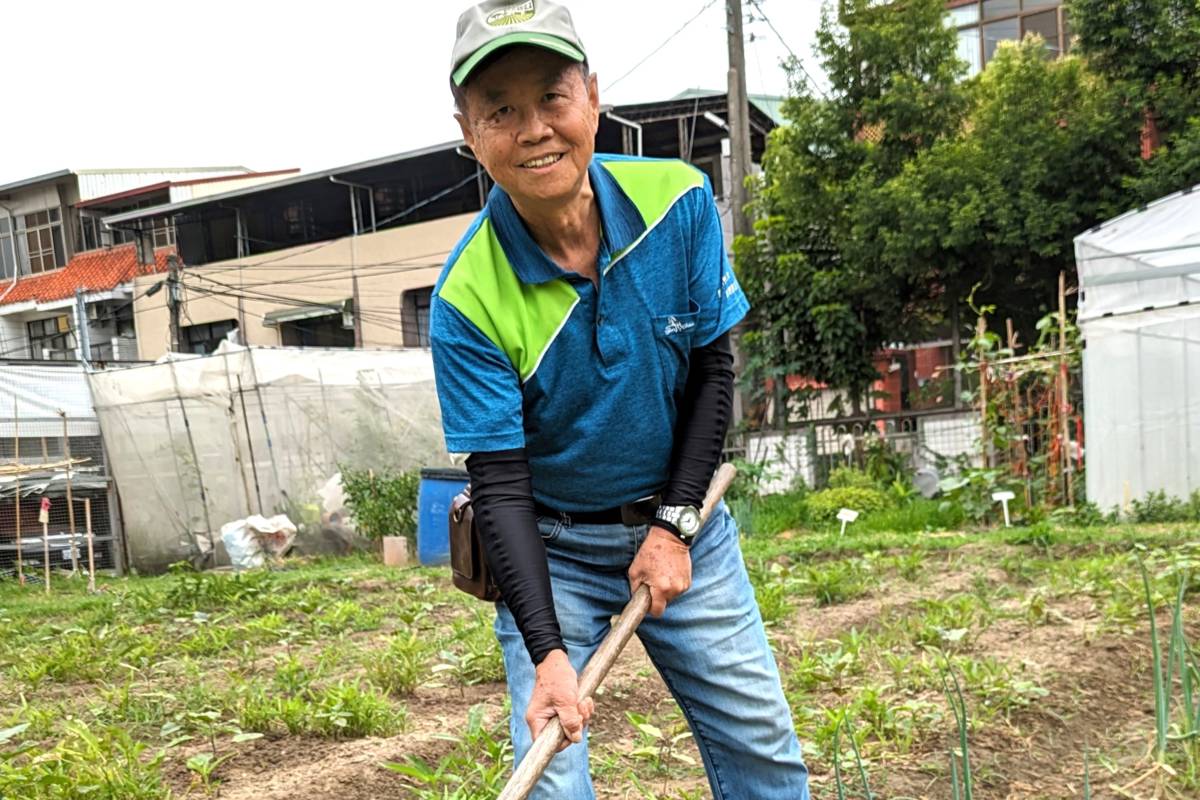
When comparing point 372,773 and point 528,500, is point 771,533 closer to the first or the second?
point 372,773

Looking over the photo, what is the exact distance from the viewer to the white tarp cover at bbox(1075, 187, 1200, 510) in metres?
7.98

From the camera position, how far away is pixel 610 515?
2039 millimetres

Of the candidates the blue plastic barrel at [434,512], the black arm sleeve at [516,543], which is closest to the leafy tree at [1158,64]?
the blue plastic barrel at [434,512]

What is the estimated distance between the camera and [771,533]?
33.7 ft

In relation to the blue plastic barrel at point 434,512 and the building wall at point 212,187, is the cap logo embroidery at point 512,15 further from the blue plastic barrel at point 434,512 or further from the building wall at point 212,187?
the building wall at point 212,187

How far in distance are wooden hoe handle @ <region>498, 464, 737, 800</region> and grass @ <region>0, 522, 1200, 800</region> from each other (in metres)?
0.51

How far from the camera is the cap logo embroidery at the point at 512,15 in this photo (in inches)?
68.9

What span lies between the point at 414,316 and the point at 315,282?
2333 millimetres

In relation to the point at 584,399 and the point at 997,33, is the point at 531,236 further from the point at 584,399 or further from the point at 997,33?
the point at 997,33

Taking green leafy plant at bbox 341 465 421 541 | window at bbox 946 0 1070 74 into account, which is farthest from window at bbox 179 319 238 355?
window at bbox 946 0 1070 74

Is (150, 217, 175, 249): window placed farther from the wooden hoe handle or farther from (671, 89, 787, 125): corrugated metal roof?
the wooden hoe handle

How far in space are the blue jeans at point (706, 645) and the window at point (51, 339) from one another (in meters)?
25.4

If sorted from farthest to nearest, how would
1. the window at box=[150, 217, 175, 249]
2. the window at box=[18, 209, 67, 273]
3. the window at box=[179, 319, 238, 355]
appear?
the window at box=[18, 209, 67, 273]
the window at box=[150, 217, 175, 249]
the window at box=[179, 319, 238, 355]

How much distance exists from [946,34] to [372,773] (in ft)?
38.0
